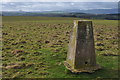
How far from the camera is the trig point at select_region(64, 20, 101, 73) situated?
14338mm

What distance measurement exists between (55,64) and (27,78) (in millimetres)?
3639

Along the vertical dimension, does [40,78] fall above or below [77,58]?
below

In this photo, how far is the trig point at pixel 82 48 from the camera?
1434 cm

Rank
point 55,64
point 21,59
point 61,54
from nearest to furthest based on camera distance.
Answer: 1. point 55,64
2. point 21,59
3. point 61,54

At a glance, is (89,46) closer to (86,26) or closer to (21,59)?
(86,26)

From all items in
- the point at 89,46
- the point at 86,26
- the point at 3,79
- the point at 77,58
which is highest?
the point at 86,26

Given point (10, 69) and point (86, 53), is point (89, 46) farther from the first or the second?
point (10, 69)

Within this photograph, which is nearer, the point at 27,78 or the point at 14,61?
the point at 27,78

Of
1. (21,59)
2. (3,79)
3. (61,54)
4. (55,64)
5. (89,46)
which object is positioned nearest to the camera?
(3,79)

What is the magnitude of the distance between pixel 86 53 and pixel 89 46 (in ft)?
2.08

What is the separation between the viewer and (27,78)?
13.7 metres

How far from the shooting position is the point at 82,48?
47.5 ft

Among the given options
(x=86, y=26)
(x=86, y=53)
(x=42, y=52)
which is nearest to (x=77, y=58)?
(x=86, y=53)

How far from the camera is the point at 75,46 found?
1459cm
